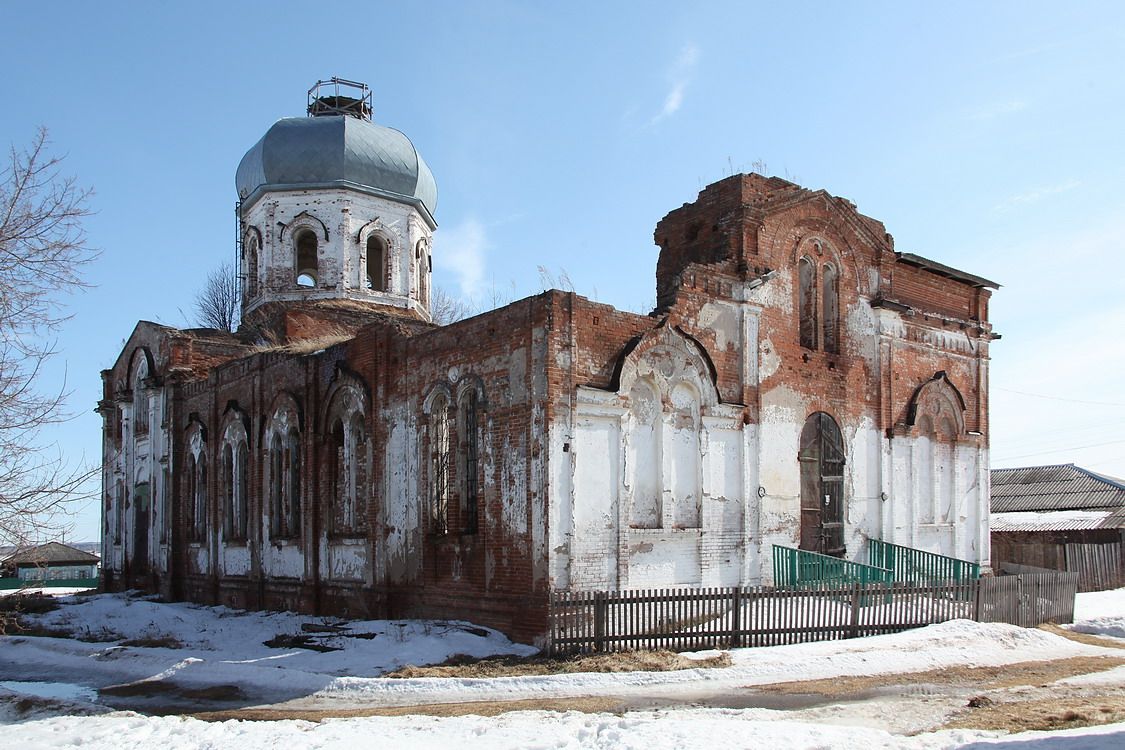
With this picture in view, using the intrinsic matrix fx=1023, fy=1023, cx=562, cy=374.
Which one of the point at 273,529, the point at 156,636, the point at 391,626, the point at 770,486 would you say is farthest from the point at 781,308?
the point at 156,636

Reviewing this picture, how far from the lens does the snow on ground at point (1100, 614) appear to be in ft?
55.6

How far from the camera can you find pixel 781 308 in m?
17.6

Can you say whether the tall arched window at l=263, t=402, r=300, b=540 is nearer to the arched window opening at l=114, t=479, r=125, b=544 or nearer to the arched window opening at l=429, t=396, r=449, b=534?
the arched window opening at l=429, t=396, r=449, b=534

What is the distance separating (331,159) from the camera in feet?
80.2

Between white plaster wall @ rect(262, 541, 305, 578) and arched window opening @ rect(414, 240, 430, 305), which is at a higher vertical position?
arched window opening @ rect(414, 240, 430, 305)

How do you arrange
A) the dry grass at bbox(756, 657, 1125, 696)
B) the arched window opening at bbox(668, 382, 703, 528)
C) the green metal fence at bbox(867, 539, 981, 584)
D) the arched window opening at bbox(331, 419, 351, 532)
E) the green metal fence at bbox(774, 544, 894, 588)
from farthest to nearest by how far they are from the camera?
the arched window opening at bbox(331, 419, 351, 532) → the green metal fence at bbox(867, 539, 981, 584) → the green metal fence at bbox(774, 544, 894, 588) → the arched window opening at bbox(668, 382, 703, 528) → the dry grass at bbox(756, 657, 1125, 696)

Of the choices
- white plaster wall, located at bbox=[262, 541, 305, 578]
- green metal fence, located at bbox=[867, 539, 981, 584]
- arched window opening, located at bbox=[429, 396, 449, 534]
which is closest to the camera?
arched window opening, located at bbox=[429, 396, 449, 534]

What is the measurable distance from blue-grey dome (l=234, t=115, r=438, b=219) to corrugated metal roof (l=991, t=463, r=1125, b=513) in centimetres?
2011

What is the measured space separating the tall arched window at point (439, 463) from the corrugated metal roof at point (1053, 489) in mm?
20570

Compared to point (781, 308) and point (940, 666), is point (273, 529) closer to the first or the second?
point (781, 308)

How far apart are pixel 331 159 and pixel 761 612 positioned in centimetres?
1570

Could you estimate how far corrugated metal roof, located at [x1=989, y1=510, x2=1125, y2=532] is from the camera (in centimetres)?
2680

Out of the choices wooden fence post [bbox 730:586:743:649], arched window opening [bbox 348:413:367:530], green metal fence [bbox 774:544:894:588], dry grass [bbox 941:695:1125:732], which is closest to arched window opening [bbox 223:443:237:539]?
arched window opening [bbox 348:413:367:530]

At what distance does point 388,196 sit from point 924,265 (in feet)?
41.0
